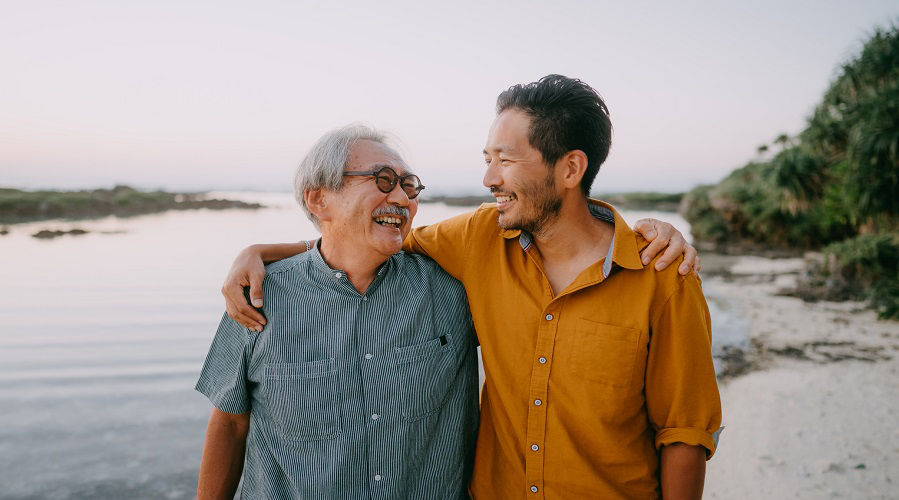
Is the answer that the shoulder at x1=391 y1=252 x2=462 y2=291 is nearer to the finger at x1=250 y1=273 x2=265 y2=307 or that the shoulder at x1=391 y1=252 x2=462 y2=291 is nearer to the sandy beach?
the finger at x1=250 y1=273 x2=265 y2=307

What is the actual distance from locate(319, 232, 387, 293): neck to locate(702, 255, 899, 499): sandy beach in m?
3.86

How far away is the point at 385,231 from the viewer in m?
2.16

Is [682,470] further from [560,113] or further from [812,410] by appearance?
[812,410]

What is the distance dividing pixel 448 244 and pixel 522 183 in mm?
482

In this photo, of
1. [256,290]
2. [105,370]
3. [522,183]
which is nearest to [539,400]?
[522,183]

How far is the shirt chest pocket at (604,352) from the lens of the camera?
1864 mm

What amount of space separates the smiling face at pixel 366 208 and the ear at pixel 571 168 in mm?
692

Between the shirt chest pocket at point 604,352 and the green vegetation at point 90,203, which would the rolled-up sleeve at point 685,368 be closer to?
the shirt chest pocket at point 604,352

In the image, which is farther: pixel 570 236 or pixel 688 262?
pixel 570 236

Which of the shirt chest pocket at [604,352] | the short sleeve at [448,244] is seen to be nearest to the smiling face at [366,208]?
the short sleeve at [448,244]

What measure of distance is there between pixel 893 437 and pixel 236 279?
6.34 meters

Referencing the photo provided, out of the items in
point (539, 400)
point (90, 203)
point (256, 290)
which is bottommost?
point (90, 203)

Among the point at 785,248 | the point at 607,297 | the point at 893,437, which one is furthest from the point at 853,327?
the point at 785,248

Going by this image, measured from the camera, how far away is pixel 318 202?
2.29 m
